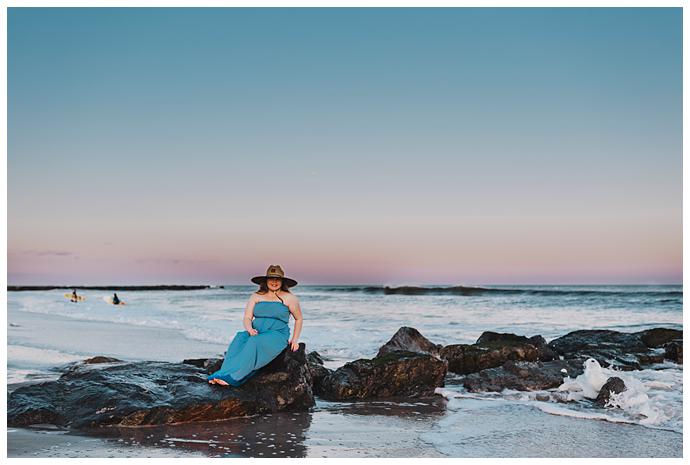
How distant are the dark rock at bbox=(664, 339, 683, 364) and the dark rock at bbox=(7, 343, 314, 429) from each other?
859cm

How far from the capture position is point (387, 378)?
32.0 feet

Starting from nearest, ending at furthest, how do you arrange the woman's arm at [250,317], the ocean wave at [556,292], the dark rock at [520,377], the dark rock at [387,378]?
the woman's arm at [250,317], the dark rock at [387,378], the dark rock at [520,377], the ocean wave at [556,292]

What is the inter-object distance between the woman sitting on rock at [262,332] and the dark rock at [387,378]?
3.06ft

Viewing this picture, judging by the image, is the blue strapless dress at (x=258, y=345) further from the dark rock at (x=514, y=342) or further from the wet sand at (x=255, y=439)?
the dark rock at (x=514, y=342)

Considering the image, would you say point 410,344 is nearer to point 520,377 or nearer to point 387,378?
point 520,377

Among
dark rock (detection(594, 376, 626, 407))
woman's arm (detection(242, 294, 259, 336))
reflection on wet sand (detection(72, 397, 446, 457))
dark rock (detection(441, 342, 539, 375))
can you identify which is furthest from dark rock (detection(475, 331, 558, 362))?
woman's arm (detection(242, 294, 259, 336))

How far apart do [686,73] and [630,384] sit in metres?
4.45

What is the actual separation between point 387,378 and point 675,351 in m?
7.38

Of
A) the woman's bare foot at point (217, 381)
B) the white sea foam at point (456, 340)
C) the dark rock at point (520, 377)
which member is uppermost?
the woman's bare foot at point (217, 381)

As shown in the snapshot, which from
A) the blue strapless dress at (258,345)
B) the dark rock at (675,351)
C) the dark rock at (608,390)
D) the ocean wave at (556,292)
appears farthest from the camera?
the ocean wave at (556,292)

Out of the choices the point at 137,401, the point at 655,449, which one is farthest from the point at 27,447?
the point at 655,449

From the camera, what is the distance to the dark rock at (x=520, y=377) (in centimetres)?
1028

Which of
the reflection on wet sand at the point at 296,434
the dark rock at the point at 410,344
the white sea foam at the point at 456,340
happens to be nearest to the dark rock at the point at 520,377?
the white sea foam at the point at 456,340

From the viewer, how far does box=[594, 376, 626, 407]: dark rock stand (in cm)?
913
